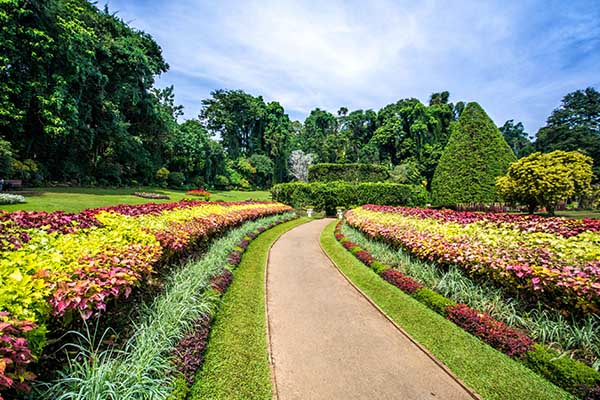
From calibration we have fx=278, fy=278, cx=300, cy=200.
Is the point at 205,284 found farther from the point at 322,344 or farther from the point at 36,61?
the point at 36,61

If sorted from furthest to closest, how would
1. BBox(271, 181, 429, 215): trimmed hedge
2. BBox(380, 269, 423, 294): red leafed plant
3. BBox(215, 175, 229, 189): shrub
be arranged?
BBox(215, 175, 229, 189): shrub
BBox(271, 181, 429, 215): trimmed hedge
BBox(380, 269, 423, 294): red leafed plant

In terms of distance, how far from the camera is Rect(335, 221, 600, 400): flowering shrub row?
113 inches

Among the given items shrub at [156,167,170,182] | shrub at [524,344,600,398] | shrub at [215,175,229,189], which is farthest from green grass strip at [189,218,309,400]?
shrub at [215,175,229,189]

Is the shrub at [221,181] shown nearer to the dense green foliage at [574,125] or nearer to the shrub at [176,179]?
the shrub at [176,179]

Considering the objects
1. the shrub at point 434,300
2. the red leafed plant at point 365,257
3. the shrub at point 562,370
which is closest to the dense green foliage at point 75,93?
the red leafed plant at point 365,257

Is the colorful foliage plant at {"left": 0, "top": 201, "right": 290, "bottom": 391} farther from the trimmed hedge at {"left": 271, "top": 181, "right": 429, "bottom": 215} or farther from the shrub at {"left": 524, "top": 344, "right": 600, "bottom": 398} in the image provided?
the trimmed hedge at {"left": 271, "top": 181, "right": 429, "bottom": 215}

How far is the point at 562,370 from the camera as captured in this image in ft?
9.86

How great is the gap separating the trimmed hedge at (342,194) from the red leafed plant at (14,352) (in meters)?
20.2

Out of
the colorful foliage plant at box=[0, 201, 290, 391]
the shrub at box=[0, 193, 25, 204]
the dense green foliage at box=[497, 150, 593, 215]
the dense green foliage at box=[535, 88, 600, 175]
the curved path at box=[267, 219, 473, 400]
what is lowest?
the curved path at box=[267, 219, 473, 400]

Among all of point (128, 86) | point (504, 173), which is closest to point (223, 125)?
point (128, 86)

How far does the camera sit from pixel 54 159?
1916 centimetres

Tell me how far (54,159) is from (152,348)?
2277 cm

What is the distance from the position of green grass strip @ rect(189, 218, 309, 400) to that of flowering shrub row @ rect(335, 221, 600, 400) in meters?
2.94

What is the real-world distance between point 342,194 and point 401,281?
1574 centimetres
